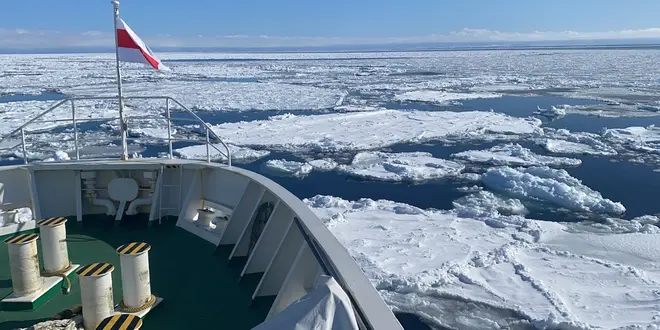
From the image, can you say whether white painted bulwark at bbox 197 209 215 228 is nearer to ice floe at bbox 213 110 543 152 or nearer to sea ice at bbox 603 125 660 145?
ice floe at bbox 213 110 543 152

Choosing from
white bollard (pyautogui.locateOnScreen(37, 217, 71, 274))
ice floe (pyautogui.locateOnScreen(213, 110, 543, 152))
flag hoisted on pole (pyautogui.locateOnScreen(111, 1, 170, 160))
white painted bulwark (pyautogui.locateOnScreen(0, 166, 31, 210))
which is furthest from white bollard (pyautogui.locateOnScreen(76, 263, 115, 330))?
ice floe (pyautogui.locateOnScreen(213, 110, 543, 152))

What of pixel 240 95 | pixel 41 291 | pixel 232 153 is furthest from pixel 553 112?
pixel 41 291

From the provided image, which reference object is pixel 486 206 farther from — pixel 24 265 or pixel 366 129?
pixel 366 129

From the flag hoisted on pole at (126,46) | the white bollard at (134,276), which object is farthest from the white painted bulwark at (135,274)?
the flag hoisted on pole at (126,46)

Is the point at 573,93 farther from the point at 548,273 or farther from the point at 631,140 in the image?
the point at 548,273

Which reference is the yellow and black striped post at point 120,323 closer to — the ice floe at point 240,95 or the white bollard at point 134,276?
the white bollard at point 134,276

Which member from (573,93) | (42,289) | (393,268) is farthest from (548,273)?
(573,93)
